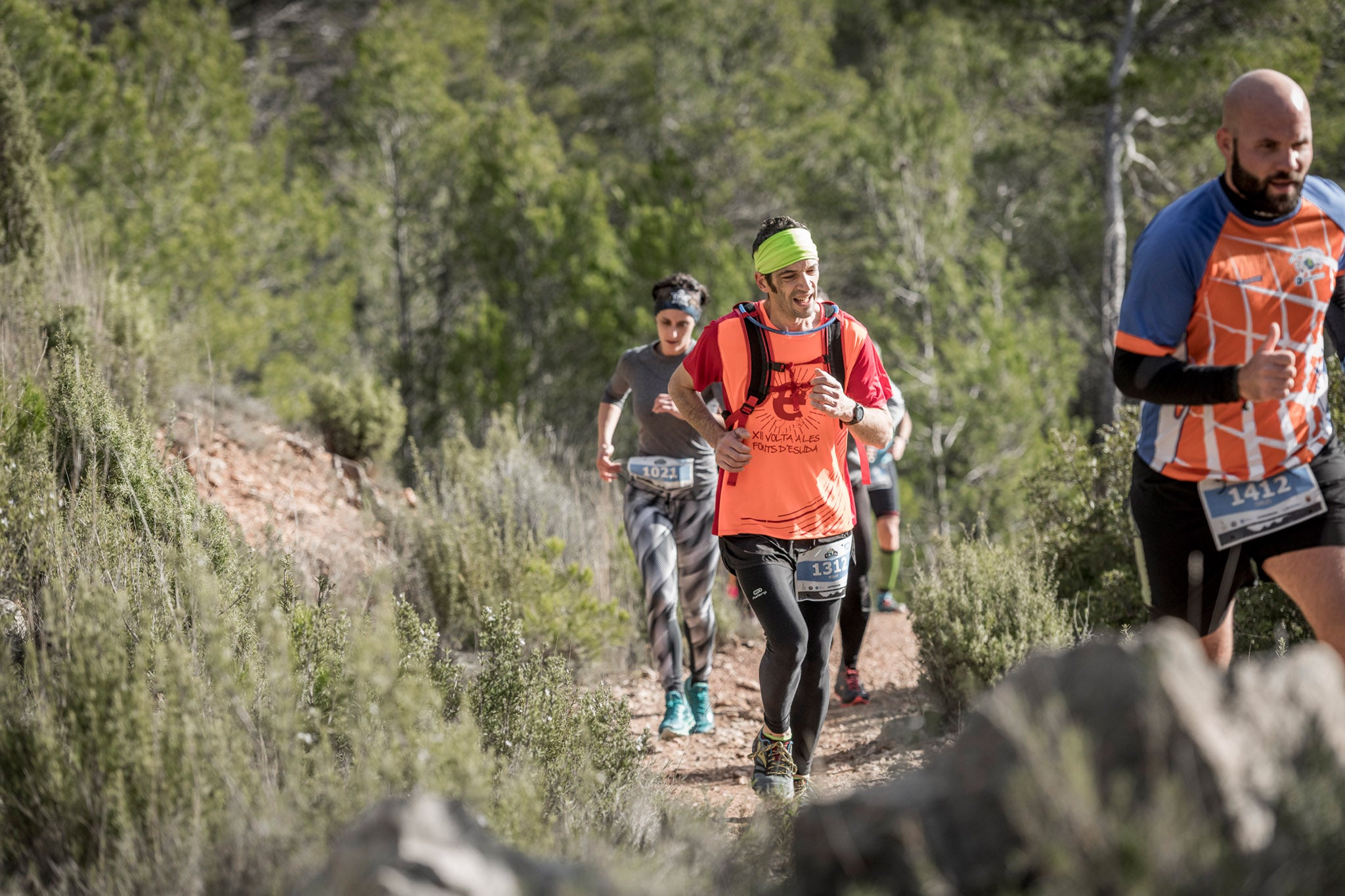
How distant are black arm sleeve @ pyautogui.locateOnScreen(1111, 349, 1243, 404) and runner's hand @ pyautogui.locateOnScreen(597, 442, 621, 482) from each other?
106 inches

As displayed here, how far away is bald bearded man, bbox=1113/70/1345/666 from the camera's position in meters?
2.29

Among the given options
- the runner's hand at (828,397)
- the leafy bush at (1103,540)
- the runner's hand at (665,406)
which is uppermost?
the runner's hand at (828,397)

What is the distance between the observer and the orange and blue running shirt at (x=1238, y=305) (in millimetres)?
2340

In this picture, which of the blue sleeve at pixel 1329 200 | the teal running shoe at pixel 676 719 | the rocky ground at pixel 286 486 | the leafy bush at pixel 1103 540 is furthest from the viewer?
the rocky ground at pixel 286 486

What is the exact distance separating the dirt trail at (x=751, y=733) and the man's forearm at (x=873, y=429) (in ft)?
3.78

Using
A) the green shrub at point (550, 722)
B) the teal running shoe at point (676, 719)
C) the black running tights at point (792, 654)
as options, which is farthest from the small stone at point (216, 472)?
the black running tights at point (792, 654)

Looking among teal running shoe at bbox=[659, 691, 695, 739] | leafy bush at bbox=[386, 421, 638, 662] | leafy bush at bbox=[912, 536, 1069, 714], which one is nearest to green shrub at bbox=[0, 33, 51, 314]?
leafy bush at bbox=[386, 421, 638, 662]

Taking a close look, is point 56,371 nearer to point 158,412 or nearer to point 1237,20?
point 158,412


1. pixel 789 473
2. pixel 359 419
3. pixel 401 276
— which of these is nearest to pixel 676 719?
pixel 789 473

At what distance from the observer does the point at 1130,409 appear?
17.9 feet

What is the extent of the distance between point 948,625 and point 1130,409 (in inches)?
74.9

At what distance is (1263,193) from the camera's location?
91.2 inches

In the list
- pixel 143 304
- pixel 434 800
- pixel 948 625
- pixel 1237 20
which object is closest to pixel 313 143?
pixel 143 304

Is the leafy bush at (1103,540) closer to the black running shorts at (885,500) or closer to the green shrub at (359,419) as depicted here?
the black running shorts at (885,500)
